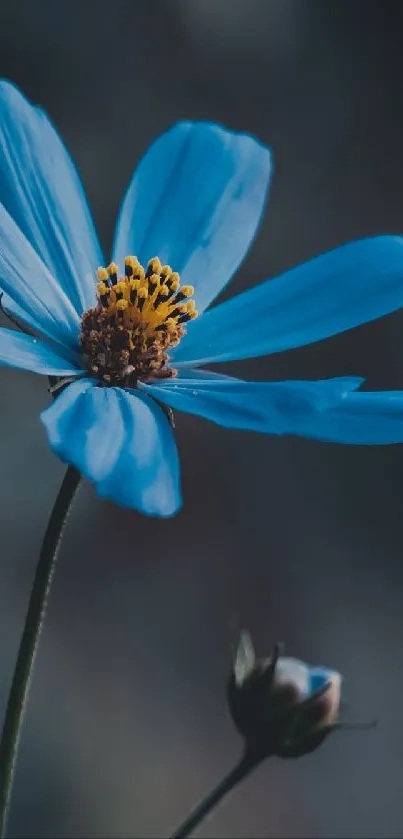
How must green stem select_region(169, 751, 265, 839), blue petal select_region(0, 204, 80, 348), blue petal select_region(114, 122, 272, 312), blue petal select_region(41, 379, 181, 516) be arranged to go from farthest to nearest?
blue petal select_region(114, 122, 272, 312)
blue petal select_region(0, 204, 80, 348)
green stem select_region(169, 751, 265, 839)
blue petal select_region(41, 379, 181, 516)

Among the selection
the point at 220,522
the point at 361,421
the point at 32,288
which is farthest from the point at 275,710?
the point at 220,522


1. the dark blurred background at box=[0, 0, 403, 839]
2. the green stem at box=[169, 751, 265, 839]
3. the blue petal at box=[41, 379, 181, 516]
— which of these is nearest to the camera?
the blue petal at box=[41, 379, 181, 516]

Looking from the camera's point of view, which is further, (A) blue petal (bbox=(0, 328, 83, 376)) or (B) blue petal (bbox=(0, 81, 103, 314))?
(B) blue petal (bbox=(0, 81, 103, 314))

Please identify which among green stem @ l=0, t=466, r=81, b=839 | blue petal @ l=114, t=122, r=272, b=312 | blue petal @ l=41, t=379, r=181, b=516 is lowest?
green stem @ l=0, t=466, r=81, b=839

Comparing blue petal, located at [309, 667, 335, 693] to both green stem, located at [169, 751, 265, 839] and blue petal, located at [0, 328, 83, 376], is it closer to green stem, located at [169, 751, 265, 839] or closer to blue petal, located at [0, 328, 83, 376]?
green stem, located at [169, 751, 265, 839]

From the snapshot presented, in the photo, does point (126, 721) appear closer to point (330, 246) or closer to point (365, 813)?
point (365, 813)

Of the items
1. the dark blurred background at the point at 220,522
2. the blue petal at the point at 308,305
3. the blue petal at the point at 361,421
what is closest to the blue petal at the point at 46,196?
the blue petal at the point at 308,305

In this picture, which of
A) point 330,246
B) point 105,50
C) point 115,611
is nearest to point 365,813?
point 115,611

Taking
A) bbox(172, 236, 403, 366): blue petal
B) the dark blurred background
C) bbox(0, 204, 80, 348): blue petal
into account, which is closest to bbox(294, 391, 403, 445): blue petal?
bbox(172, 236, 403, 366): blue petal
